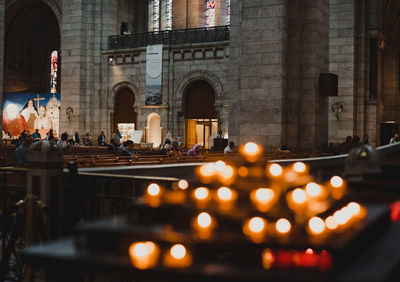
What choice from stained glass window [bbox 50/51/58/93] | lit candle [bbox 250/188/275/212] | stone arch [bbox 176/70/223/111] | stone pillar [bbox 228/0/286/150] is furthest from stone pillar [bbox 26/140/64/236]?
stained glass window [bbox 50/51/58/93]

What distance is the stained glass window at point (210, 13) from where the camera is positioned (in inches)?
1164

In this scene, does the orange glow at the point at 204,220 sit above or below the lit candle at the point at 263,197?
below

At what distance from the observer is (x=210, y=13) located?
29.7m

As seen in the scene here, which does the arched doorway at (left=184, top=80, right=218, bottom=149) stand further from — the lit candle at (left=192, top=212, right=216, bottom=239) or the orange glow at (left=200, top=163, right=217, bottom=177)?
the lit candle at (left=192, top=212, right=216, bottom=239)

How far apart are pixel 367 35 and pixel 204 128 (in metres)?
9.96

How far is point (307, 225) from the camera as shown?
1926mm

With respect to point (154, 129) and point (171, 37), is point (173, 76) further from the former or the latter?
point (154, 129)

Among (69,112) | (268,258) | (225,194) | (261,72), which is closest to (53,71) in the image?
(69,112)

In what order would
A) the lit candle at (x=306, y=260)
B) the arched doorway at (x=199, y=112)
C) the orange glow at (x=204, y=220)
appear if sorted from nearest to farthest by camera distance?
the lit candle at (x=306, y=260)
the orange glow at (x=204, y=220)
the arched doorway at (x=199, y=112)

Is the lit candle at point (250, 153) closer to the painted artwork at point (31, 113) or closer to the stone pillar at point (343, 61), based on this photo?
the stone pillar at point (343, 61)

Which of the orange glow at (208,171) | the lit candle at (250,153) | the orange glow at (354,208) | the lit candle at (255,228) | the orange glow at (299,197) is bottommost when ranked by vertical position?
the lit candle at (255,228)

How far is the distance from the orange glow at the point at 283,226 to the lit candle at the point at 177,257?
1.19 feet

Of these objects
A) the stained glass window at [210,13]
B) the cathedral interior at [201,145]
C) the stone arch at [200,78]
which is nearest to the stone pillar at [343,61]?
the cathedral interior at [201,145]

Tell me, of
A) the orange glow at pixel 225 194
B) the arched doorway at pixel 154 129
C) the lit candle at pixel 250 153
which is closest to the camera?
the orange glow at pixel 225 194
